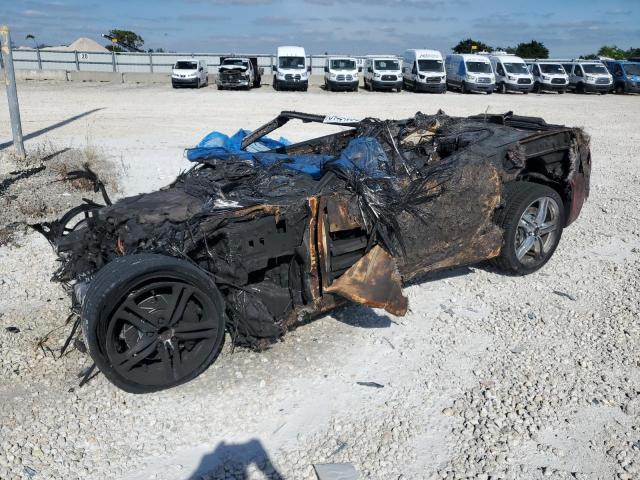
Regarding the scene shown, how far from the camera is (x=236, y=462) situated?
311 cm

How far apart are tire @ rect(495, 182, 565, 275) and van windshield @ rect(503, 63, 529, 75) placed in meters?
25.7

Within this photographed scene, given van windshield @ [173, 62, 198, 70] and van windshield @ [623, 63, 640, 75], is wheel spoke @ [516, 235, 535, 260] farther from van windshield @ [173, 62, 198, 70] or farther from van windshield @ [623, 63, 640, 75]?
van windshield @ [623, 63, 640, 75]

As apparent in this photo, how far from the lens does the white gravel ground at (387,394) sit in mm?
3121

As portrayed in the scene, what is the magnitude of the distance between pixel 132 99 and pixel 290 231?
21.8 meters

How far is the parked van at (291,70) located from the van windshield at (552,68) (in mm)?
12572

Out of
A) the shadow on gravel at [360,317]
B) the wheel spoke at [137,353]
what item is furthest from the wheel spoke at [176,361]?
the shadow on gravel at [360,317]

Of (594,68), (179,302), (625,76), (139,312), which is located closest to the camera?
(139,312)

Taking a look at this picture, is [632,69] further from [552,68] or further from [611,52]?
[611,52]

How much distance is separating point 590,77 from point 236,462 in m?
31.9

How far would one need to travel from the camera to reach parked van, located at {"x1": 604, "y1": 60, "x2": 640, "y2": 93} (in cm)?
2997

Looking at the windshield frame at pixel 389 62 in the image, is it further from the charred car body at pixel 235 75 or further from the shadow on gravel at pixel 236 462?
the shadow on gravel at pixel 236 462

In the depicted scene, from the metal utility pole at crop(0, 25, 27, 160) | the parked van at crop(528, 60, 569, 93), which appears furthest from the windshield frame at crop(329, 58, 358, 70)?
the metal utility pole at crop(0, 25, 27, 160)

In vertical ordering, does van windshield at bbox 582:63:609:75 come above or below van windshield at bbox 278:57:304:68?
above

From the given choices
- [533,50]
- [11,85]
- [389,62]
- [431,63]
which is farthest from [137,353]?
[533,50]
